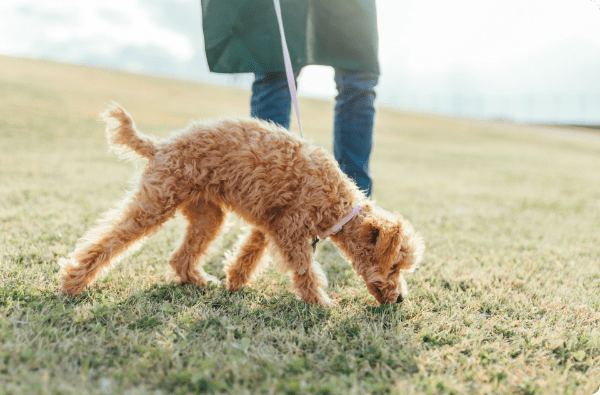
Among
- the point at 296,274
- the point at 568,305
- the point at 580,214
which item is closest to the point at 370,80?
the point at 296,274

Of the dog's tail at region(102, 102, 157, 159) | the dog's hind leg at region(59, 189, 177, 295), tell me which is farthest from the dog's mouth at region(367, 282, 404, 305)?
the dog's tail at region(102, 102, 157, 159)

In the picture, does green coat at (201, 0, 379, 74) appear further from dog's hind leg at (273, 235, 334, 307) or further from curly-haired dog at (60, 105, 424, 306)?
dog's hind leg at (273, 235, 334, 307)

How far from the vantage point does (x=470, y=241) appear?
4.25 meters

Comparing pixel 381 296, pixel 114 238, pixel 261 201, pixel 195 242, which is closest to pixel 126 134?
pixel 114 238

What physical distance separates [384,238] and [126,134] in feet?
5.99

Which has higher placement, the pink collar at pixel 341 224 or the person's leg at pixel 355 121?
the person's leg at pixel 355 121

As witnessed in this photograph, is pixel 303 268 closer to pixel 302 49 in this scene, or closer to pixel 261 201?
pixel 261 201

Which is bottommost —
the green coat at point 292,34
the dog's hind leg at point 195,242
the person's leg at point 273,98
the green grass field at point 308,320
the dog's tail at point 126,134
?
the green grass field at point 308,320

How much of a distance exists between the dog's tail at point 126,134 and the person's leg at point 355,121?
1661 millimetres

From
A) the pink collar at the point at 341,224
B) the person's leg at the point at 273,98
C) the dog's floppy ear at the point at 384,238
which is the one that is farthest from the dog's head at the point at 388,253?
the person's leg at the point at 273,98

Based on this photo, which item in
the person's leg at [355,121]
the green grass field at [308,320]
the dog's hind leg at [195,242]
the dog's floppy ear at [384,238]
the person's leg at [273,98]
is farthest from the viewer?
the person's leg at [355,121]

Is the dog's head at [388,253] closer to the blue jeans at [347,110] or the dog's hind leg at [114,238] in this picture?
the blue jeans at [347,110]

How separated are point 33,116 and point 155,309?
45.6 feet

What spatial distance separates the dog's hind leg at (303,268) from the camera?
258 cm
